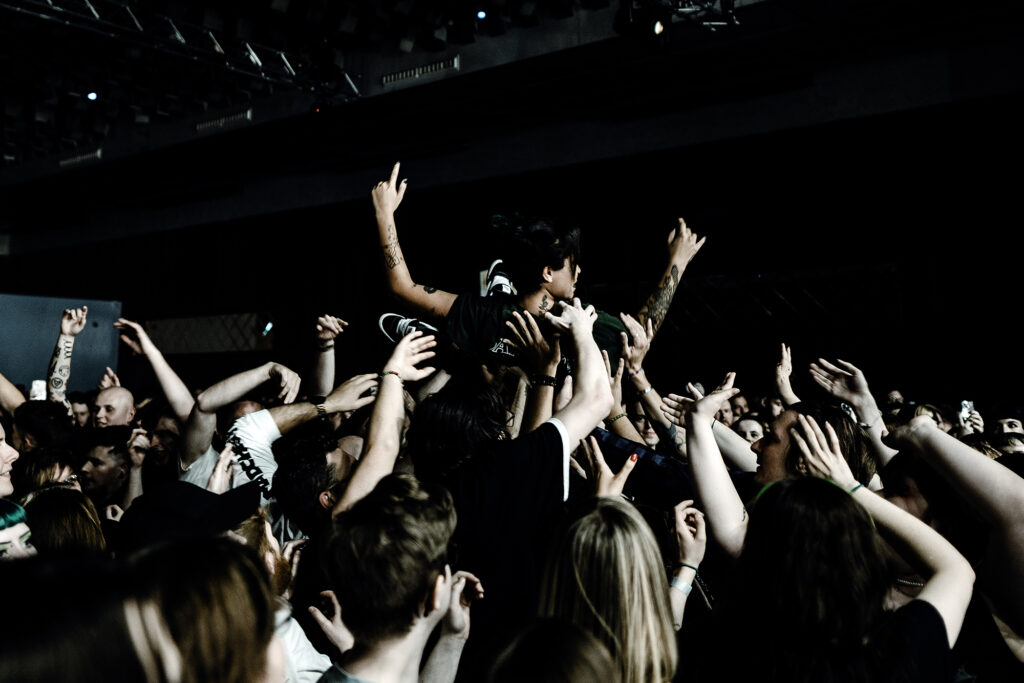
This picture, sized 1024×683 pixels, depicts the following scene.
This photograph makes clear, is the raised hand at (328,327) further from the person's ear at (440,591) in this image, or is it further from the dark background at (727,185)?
the dark background at (727,185)

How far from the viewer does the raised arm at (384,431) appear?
1.81m

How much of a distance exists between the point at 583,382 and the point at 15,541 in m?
1.27

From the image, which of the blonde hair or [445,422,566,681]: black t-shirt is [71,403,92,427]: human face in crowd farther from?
the blonde hair

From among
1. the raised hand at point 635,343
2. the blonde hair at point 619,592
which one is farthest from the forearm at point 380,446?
the raised hand at point 635,343

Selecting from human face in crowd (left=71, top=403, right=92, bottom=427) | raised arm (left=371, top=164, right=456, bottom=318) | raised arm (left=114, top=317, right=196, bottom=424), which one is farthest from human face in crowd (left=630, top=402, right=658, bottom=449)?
human face in crowd (left=71, top=403, right=92, bottom=427)

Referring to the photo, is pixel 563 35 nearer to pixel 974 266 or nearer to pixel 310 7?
pixel 310 7

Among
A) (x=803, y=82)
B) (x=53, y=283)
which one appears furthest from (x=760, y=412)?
(x=53, y=283)

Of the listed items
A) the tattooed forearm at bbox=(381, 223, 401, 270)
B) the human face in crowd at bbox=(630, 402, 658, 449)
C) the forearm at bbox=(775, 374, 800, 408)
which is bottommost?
the human face in crowd at bbox=(630, 402, 658, 449)

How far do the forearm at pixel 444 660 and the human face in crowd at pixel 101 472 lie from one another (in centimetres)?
222

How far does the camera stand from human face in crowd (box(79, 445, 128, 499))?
10.5 ft

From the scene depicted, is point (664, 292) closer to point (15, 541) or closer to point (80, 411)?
point (15, 541)

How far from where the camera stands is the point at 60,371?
14.4ft

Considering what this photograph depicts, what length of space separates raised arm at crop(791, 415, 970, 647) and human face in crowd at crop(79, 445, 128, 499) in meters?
2.72

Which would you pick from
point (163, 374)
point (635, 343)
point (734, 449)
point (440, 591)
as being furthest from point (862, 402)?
point (163, 374)
